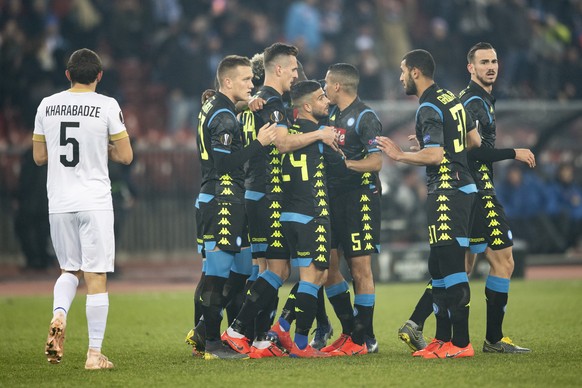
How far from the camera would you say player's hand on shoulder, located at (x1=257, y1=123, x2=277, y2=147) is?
30.7ft

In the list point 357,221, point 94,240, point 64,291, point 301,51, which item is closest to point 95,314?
point 64,291

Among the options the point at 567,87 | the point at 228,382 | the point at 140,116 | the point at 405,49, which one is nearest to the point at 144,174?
the point at 140,116

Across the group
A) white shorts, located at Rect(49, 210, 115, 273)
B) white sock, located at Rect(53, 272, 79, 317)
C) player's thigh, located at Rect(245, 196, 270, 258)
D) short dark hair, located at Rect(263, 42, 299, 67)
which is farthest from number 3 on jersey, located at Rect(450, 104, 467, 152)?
white sock, located at Rect(53, 272, 79, 317)

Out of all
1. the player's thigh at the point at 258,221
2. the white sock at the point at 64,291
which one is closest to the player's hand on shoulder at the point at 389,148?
the player's thigh at the point at 258,221

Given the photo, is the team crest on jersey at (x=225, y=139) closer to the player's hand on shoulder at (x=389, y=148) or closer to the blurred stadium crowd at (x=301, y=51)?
the player's hand on shoulder at (x=389, y=148)

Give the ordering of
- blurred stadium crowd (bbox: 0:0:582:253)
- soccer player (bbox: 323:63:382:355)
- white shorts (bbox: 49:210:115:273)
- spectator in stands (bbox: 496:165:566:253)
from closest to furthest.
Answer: white shorts (bbox: 49:210:115:273)
soccer player (bbox: 323:63:382:355)
spectator in stands (bbox: 496:165:566:253)
blurred stadium crowd (bbox: 0:0:582:253)

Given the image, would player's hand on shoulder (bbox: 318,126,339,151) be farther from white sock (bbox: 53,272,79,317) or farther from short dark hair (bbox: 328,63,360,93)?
white sock (bbox: 53,272,79,317)

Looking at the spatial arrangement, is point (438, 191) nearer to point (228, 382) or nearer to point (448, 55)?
point (228, 382)

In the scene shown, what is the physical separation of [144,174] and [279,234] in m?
11.0

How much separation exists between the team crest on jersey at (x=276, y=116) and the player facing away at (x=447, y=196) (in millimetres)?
881

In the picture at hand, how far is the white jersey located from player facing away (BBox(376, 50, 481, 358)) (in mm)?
2367

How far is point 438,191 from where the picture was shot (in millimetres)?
9234

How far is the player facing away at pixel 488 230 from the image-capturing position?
969 cm

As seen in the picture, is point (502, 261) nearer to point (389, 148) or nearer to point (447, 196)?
point (447, 196)
